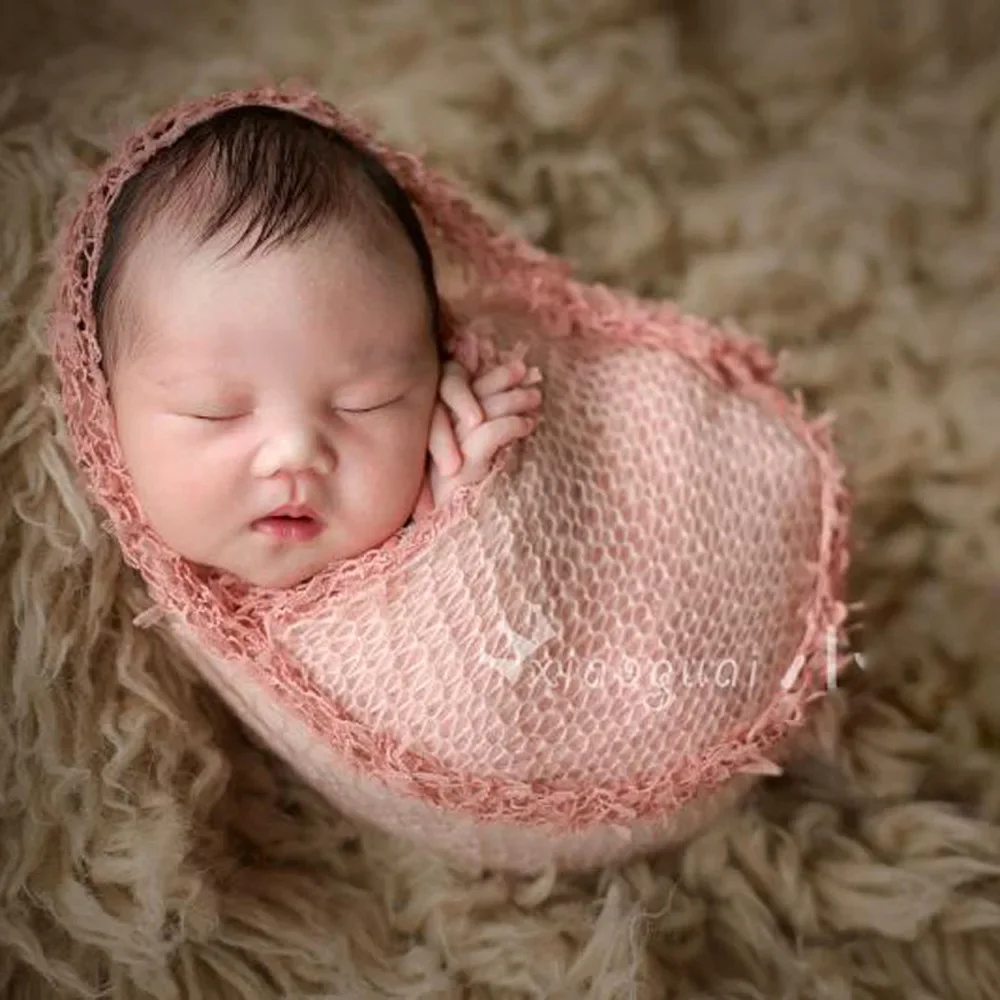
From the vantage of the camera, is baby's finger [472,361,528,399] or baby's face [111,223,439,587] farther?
baby's finger [472,361,528,399]

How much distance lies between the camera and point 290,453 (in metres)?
0.83

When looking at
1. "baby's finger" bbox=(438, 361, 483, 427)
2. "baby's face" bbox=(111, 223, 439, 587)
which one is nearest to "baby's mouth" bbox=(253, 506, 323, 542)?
"baby's face" bbox=(111, 223, 439, 587)

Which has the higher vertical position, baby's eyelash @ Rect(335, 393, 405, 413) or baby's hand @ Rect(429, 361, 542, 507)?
baby's eyelash @ Rect(335, 393, 405, 413)

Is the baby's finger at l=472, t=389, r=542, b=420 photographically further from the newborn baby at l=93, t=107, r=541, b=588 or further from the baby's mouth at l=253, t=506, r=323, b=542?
the baby's mouth at l=253, t=506, r=323, b=542

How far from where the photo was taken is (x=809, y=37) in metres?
1.43

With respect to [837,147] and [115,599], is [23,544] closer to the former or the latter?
[115,599]

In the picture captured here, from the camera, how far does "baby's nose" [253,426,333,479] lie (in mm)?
834

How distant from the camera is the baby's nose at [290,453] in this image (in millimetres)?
834

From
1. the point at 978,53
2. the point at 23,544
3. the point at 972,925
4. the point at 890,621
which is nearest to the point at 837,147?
A: the point at 978,53

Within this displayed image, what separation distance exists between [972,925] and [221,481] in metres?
0.59

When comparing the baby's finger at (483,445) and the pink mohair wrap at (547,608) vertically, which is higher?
the baby's finger at (483,445)

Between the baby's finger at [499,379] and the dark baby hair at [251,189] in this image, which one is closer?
the dark baby hair at [251,189]

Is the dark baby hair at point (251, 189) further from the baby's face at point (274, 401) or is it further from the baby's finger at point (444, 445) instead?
the baby's finger at point (444, 445)

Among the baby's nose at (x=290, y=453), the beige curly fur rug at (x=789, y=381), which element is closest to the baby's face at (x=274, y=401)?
the baby's nose at (x=290, y=453)
